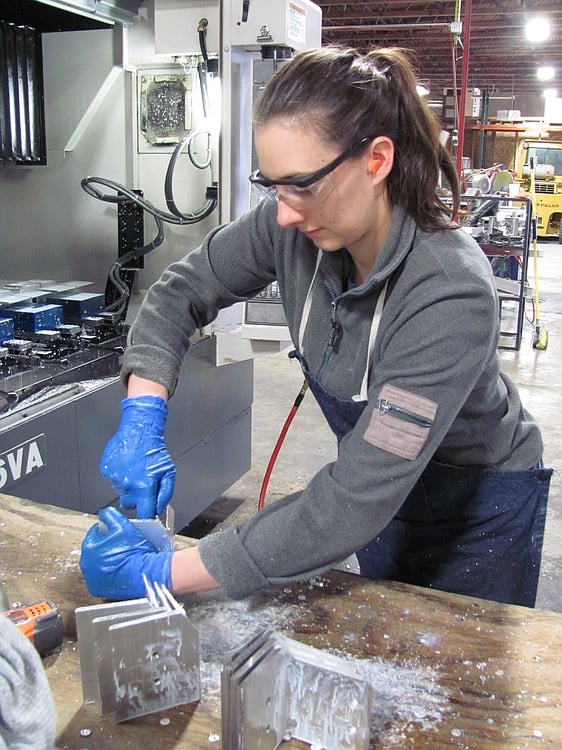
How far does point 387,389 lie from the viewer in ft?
2.52

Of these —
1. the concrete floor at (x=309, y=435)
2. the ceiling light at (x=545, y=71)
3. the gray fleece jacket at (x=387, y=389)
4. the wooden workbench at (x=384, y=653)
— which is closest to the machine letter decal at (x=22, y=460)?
the wooden workbench at (x=384, y=653)

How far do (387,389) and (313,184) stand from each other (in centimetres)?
25

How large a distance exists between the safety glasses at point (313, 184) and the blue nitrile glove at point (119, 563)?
1.43 ft

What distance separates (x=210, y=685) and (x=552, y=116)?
985 cm

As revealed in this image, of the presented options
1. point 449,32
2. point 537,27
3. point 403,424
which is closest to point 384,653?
point 403,424

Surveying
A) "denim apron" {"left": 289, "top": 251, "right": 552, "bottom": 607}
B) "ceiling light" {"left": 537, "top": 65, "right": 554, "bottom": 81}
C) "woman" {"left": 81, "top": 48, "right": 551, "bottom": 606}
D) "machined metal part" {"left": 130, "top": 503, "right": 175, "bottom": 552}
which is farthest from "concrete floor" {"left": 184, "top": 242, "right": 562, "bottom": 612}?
"ceiling light" {"left": 537, "top": 65, "right": 554, "bottom": 81}

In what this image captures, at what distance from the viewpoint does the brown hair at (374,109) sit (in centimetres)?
78

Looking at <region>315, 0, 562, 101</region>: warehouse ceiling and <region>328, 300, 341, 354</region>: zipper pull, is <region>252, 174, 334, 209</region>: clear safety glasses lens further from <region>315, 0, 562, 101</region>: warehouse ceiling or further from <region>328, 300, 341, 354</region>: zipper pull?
<region>315, 0, 562, 101</region>: warehouse ceiling

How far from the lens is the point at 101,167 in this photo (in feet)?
7.03

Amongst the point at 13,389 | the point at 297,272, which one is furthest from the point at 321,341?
the point at 13,389

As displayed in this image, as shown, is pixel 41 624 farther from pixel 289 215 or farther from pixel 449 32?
pixel 449 32

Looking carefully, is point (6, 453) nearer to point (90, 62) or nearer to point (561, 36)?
point (90, 62)

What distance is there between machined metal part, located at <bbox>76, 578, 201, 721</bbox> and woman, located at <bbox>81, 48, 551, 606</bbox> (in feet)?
0.38

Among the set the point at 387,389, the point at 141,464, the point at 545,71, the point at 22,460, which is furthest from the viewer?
the point at 545,71
